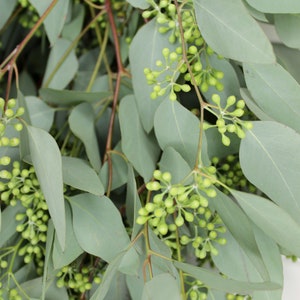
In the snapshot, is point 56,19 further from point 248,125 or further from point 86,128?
point 248,125

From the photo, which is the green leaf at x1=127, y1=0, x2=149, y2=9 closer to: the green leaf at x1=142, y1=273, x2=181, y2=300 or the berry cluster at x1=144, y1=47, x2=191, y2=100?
the berry cluster at x1=144, y1=47, x2=191, y2=100

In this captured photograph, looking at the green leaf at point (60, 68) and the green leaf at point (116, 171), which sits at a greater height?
the green leaf at point (60, 68)

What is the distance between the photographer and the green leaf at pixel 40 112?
0.77m

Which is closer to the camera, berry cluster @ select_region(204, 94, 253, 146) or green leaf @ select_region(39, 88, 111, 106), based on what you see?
berry cluster @ select_region(204, 94, 253, 146)

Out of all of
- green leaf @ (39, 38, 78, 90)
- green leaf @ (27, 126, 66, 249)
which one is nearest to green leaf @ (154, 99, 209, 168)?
green leaf @ (27, 126, 66, 249)

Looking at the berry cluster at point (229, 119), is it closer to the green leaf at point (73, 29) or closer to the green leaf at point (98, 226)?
the green leaf at point (98, 226)

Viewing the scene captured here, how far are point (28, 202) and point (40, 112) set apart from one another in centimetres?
17

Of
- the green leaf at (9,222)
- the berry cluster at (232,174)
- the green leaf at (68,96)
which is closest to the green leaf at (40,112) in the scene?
the green leaf at (68,96)

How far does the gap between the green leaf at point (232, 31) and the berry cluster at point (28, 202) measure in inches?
9.8

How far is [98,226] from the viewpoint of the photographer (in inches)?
25.2

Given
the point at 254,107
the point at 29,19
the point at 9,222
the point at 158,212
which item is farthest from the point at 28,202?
the point at 29,19

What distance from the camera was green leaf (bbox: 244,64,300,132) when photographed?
0.61 meters

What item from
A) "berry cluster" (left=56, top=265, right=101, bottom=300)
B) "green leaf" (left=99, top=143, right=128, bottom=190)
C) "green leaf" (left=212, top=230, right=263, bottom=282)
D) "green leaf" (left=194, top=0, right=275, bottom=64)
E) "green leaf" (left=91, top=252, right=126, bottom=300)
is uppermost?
"green leaf" (left=194, top=0, right=275, bottom=64)

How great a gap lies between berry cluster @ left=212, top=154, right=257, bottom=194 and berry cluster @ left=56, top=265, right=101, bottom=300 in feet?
0.64
